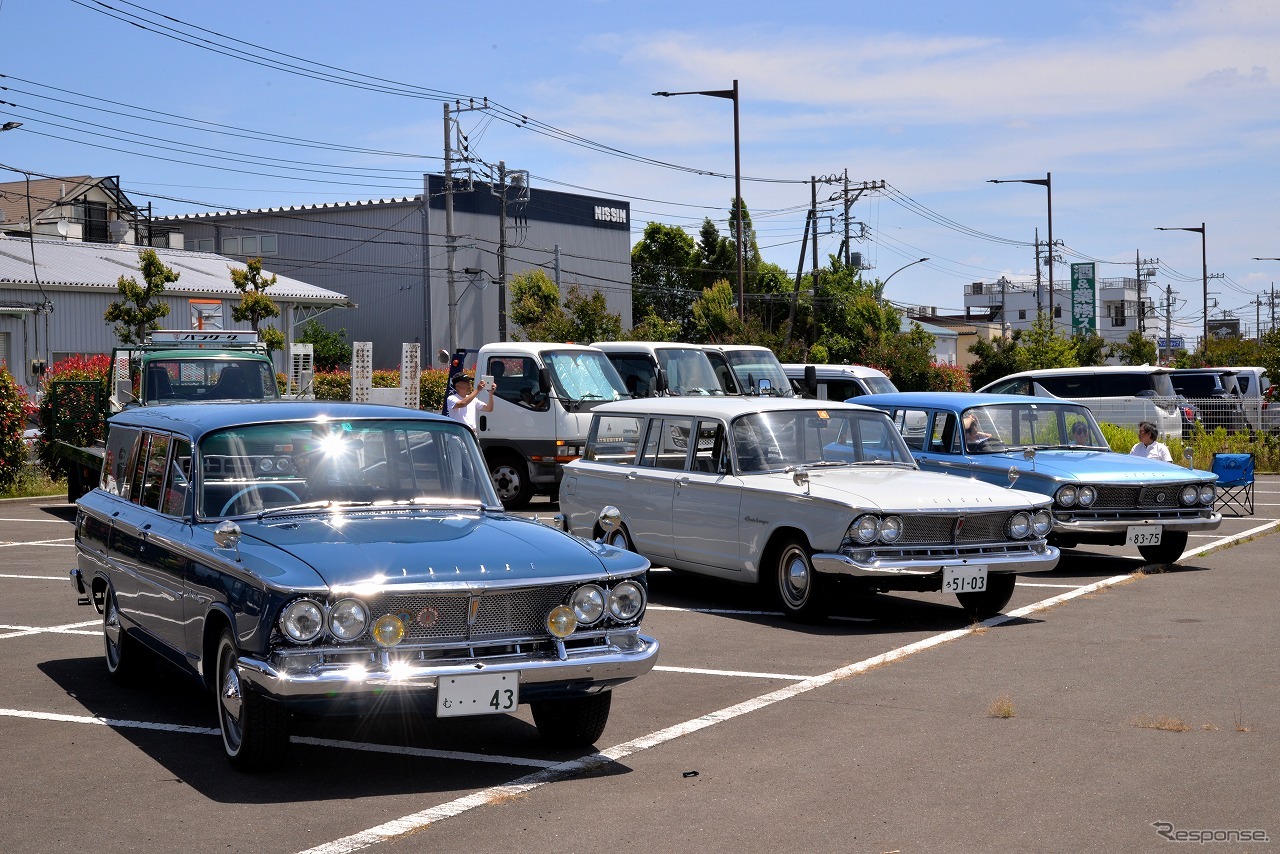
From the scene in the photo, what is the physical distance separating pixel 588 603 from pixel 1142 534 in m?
8.48

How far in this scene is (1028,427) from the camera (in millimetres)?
14320

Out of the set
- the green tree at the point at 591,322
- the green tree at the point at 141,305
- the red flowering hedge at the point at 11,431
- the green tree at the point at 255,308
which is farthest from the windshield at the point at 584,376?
the green tree at the point at 591,322

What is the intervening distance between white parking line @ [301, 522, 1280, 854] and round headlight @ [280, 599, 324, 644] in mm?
844

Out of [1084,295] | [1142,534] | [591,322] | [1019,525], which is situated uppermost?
[1084,295]

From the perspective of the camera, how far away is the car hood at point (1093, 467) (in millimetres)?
13180

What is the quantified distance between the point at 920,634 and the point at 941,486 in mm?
1218

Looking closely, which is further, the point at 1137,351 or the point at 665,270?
the point at 665,270

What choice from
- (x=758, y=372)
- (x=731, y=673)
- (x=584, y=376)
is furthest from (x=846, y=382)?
(x=731, y=673)

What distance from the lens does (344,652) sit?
226 inches

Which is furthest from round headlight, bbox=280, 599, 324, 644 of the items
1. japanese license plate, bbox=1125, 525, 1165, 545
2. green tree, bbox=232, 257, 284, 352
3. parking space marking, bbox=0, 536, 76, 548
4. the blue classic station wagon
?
green tree, bbox=232, 257, 284, 352

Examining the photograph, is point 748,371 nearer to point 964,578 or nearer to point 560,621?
point 964,578

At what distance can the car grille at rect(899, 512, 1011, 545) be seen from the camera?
390 inches

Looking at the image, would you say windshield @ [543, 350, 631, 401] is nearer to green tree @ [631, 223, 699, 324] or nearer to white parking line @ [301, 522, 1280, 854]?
white parking line @ [301, 522, 1280, 854]

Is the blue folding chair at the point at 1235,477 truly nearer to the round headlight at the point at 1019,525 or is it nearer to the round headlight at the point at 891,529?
the round headlight at the point at 1019,525
